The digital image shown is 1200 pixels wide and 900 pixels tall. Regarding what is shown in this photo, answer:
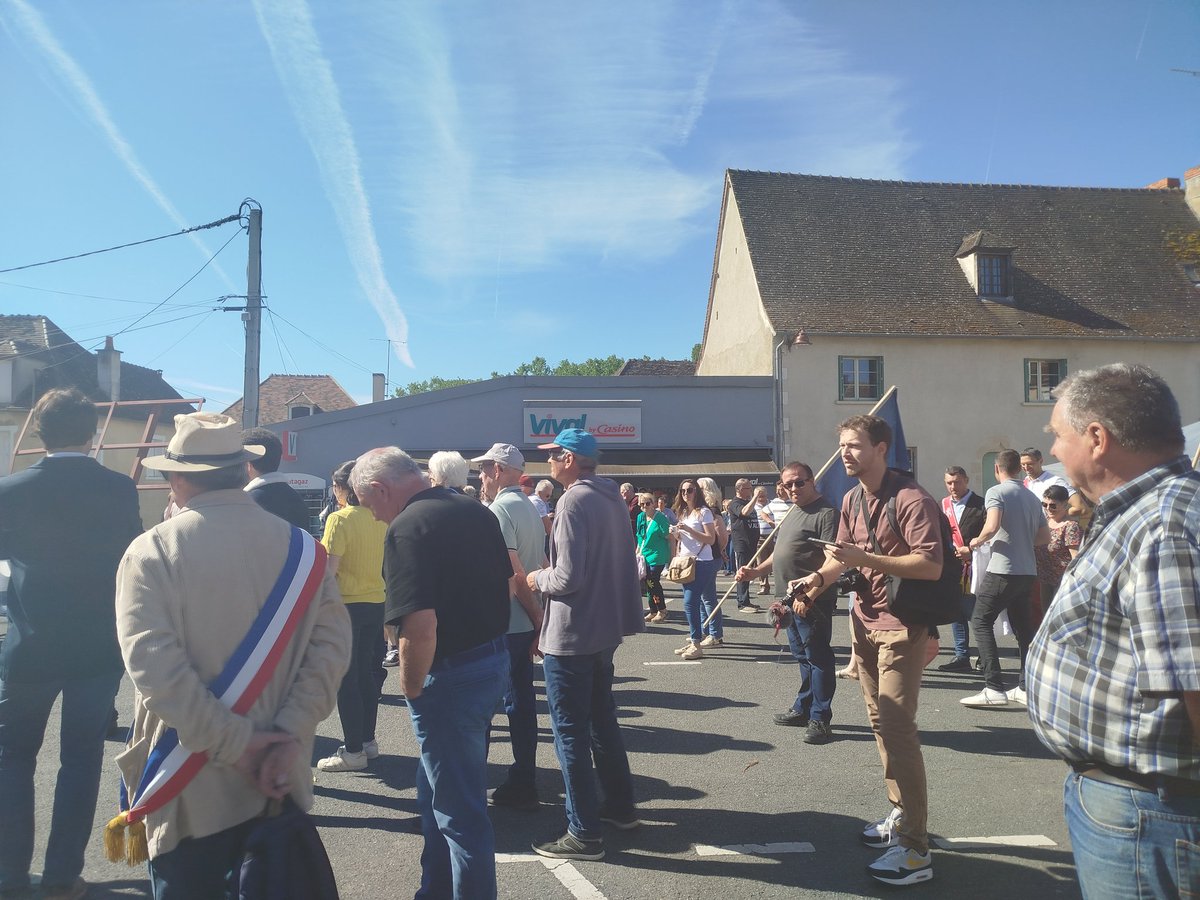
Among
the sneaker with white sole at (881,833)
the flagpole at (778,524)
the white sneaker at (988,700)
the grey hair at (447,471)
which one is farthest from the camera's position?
the white sneaker at (988,700)

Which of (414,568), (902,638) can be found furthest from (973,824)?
(414,568)

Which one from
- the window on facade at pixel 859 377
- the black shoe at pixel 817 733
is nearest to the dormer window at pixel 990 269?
the window on facade at pixel 859 377

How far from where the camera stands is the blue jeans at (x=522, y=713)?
504cm

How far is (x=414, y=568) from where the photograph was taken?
327 cm

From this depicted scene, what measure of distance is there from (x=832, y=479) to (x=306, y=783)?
6.24 meters

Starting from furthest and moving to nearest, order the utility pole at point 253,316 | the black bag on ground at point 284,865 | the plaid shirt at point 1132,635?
the utility pole at point 253,316
the black bag on ground at point 284,865
the plaid shirt at point 1132,635

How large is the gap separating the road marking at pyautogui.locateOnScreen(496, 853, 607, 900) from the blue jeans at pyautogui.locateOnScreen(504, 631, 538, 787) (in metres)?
0.74

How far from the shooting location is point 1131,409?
2078mm

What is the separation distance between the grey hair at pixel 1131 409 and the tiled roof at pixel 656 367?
130ft

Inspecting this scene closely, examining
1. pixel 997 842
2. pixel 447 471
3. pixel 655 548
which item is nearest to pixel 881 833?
pixel 997 842

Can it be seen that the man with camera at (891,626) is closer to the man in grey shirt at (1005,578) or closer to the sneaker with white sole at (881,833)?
the sneaker with white sole at (881,833)

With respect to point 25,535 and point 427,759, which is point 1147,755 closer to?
point 427,759

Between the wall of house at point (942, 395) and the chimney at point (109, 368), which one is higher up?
the chimney at point (109, 368)

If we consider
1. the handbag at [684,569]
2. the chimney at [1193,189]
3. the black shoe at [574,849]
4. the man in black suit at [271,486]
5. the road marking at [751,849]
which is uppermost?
the chimney at [1193,189]
